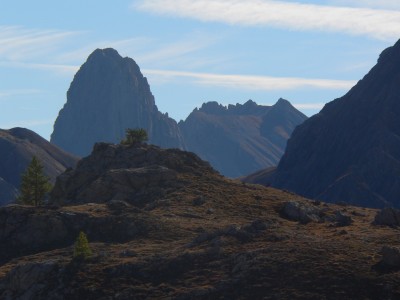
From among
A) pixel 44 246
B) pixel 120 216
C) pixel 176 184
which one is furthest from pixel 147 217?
pixel 176 184

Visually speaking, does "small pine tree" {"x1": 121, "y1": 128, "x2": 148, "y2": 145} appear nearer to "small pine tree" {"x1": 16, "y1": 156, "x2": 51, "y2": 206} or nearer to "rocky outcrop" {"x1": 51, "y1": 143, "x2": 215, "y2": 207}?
"rocky outcrop" {"x1": 51, "y1": 143, "x2": 215, "y2": 207}

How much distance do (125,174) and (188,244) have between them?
29.2 m

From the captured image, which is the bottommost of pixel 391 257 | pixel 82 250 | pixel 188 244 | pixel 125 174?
pixel 391 257

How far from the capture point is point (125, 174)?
100562 mm

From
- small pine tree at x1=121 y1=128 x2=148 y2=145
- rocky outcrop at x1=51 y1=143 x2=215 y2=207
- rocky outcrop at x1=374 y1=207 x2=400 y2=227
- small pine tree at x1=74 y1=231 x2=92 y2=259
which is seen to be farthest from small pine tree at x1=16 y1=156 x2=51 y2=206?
rocky outcrop at x1=374 y1=207 x2=400 y2=227

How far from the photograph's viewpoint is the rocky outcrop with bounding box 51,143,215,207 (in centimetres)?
9869

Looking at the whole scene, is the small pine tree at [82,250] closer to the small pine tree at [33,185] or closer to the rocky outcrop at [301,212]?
the rocky outcrop at [301,212]

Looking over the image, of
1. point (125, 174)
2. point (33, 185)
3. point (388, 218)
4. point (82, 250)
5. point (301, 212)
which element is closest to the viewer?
point (82, 250)

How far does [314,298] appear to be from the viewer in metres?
58.1

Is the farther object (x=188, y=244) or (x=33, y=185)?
(x=33, y=185)

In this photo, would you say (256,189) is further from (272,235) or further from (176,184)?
(272,235)

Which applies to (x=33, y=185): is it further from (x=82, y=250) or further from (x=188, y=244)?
(x=188, y=244)

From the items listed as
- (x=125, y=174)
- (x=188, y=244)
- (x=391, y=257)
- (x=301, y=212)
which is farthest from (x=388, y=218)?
(x=125, y=174)

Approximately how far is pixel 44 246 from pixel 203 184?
88.5ft
